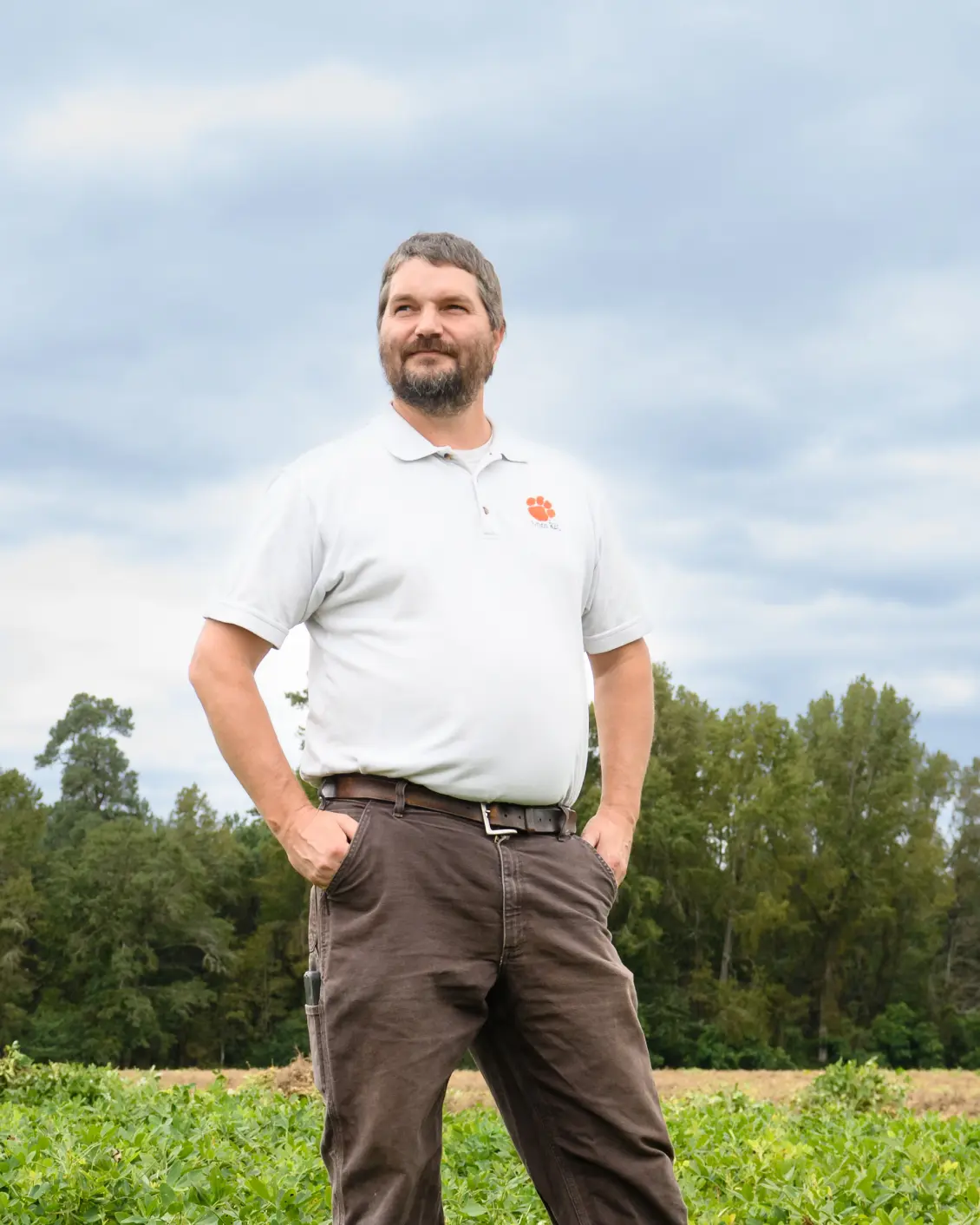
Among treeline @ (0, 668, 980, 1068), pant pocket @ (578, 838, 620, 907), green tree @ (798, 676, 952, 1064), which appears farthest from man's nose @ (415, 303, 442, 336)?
green tree @ (798, 676, 952, 1064)

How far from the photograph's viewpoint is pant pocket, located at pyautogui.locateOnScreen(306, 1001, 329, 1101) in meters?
3.10

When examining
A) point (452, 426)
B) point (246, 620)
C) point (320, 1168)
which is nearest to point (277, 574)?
point (246, 620)

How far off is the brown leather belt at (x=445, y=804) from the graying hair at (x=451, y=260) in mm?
1235

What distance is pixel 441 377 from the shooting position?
135 inches

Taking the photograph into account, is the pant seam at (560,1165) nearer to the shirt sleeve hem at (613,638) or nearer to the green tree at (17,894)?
the shirt sleeve hem at (613,638)

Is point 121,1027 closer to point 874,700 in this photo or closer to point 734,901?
point 734,901

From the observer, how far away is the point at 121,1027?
36.9m

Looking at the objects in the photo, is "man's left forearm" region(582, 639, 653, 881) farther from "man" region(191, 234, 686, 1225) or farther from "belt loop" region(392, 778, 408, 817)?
"belt loop" region(392, 778, 408, 817)

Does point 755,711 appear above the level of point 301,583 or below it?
A: above

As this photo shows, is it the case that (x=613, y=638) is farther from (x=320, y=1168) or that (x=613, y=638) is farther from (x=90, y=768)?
(x=90, y=768)

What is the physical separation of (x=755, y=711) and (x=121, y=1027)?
65.3 ft

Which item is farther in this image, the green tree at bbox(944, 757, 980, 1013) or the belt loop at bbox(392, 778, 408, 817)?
the green tree at bbox(944, 757, 980, 1013)

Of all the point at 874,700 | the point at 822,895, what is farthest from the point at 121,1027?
the point at 874,700

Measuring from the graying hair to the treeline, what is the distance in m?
33.4
